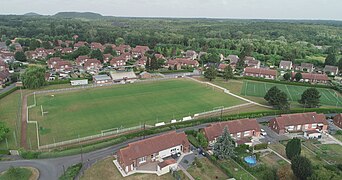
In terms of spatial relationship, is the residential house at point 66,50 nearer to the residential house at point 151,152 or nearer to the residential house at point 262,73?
the residential house at point 262,73

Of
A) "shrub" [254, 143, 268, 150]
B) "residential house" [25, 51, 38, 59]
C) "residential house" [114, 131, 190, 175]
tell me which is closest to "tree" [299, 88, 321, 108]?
"shrub" [254, 143, 268, 150]

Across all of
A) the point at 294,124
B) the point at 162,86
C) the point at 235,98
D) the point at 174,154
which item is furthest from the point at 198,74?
the point at 174,154

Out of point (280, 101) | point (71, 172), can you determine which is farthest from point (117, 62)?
point (71, 172)

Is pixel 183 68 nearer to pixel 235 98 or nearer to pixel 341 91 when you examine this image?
pixel 235 98

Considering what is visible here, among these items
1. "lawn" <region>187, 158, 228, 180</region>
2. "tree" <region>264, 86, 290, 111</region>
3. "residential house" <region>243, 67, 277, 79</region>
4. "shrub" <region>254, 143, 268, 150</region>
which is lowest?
"lawn" <region>187, 158, 228, 180</region>

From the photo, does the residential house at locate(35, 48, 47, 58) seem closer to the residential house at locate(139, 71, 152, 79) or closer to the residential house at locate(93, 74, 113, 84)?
the residential house at locate(93, 74, 113, 84)

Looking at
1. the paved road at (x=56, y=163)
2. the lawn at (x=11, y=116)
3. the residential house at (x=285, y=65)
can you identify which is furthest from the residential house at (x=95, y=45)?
the paved road at (x=56, y=163)
